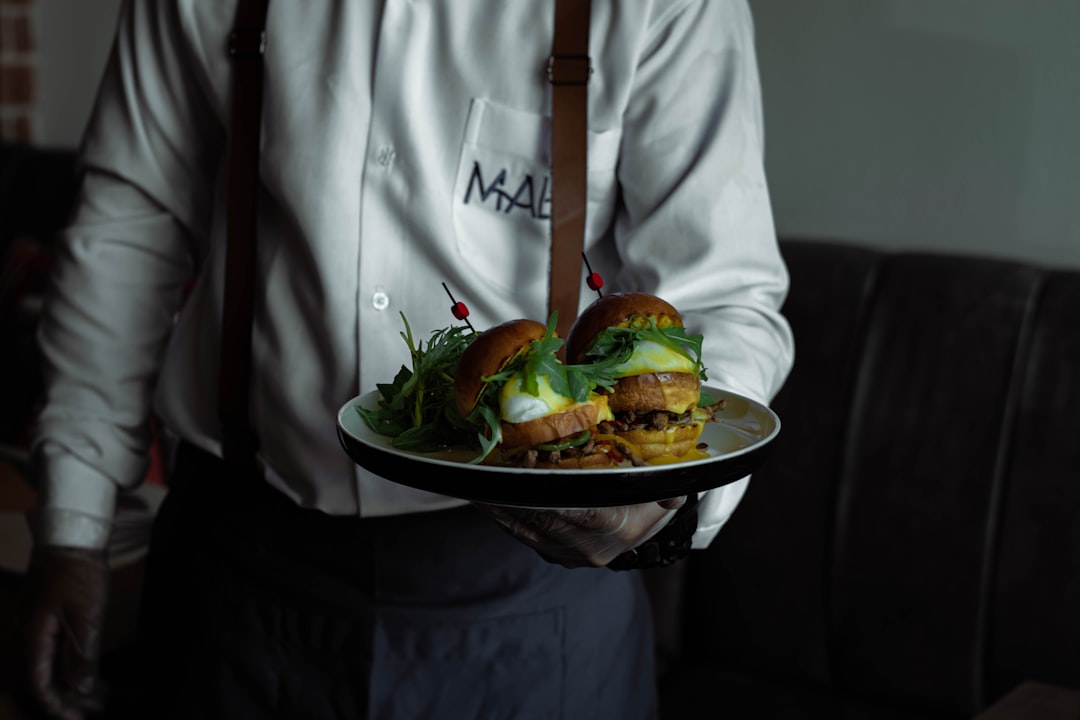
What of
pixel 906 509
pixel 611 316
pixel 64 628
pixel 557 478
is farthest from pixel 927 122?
pixel 64 628

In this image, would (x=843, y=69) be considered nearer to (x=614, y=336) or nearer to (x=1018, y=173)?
(x=1018, y=173)

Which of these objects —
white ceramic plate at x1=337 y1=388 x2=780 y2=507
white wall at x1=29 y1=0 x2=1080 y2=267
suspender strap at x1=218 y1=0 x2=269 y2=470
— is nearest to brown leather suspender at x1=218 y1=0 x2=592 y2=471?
suspender strap at x1=218 y1=0 x2=269 y2=470

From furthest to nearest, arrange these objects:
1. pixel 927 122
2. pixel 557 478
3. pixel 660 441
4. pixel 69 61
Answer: pixel 69 61
pixel 927 122
pixel 660 441
pixel 557 478

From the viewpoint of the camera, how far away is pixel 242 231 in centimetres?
106

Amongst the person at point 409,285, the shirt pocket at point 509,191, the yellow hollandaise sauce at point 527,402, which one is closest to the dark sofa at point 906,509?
the person at point 409,285

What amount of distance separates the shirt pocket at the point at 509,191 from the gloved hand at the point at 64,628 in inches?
23.1

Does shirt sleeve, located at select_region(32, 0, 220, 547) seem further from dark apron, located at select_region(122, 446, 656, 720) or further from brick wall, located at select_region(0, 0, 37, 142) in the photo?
brick wall, located at select_region(0, 0, 37, 142)

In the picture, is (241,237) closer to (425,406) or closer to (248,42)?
(248,42)

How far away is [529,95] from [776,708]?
1.18 meters

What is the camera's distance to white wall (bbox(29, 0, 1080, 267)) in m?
1.68

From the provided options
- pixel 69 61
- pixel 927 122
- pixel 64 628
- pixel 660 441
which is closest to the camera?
pixel 660 441

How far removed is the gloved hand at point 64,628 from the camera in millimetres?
1153

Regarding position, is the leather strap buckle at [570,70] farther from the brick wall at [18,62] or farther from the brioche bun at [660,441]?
the brick wall at [18,62]

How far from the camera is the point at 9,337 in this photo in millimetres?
2463
